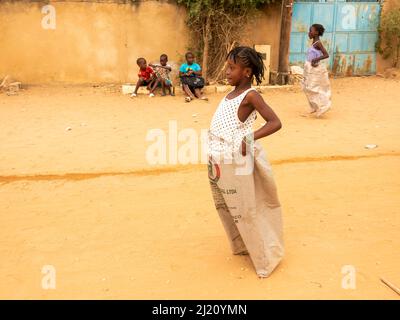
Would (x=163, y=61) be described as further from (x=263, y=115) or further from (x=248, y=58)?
(x=263, y=115)

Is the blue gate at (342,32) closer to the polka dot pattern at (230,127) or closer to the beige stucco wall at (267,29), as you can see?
the beige stucco wall at (267,29)

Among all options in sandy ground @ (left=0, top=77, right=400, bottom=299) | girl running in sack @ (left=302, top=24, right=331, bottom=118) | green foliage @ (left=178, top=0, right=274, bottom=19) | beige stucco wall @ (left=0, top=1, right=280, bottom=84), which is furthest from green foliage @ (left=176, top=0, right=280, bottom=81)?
sandy ground @ (left=0, top=77, right=400, bottom=299)

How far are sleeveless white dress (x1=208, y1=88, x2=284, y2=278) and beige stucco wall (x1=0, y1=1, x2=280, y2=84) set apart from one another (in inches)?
311

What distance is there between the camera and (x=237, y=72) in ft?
10.3

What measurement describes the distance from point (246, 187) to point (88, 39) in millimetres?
8286

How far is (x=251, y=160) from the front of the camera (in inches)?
124

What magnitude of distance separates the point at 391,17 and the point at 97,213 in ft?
30.9

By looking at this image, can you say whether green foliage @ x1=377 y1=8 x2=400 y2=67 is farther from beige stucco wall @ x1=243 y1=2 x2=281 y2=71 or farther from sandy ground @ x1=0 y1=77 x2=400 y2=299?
sandy ground @ x1=0 y1=77 x2=400 y2=299

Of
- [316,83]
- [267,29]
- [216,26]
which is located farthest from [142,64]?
[316,83]

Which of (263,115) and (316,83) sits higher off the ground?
(263,115)

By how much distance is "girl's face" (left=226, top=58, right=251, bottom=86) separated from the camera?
10.2ft

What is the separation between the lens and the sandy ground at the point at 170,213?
3.25 metres
